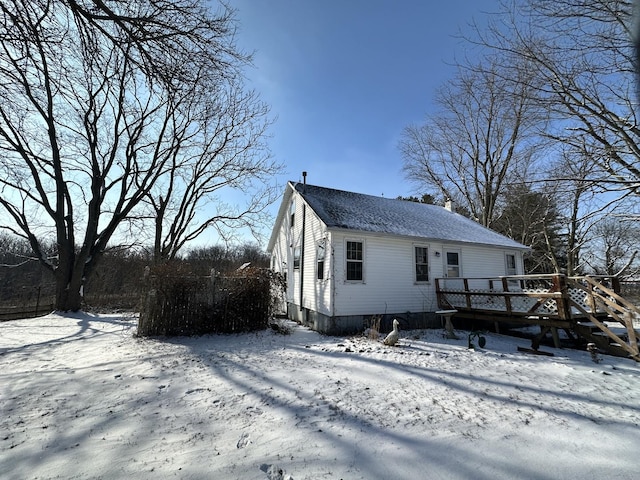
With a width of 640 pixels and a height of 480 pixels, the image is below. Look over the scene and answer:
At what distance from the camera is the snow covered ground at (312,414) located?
2709mm

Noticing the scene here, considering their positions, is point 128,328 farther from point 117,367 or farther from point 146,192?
point 146,192

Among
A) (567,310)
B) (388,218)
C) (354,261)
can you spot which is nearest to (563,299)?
(567,310)

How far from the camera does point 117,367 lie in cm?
562

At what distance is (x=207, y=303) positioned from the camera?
8.77 meters

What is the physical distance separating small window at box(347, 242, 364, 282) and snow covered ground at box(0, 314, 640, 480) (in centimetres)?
336

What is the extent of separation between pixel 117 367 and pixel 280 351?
336cm

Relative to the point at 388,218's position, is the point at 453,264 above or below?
below

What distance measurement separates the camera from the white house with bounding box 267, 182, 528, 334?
9914 millimetres

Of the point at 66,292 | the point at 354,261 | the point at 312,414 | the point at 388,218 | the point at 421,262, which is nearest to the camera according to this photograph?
the point at 312,414

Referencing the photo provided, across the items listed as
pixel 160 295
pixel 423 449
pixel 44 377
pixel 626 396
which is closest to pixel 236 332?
pixel 160 295

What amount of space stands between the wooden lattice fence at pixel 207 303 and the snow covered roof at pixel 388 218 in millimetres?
3258

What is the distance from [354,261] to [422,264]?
10.4ft

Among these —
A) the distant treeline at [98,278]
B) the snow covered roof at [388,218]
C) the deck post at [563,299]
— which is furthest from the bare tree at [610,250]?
the distant treeline at [98,278]

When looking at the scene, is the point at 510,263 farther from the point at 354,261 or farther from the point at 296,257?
the point at 296,257
